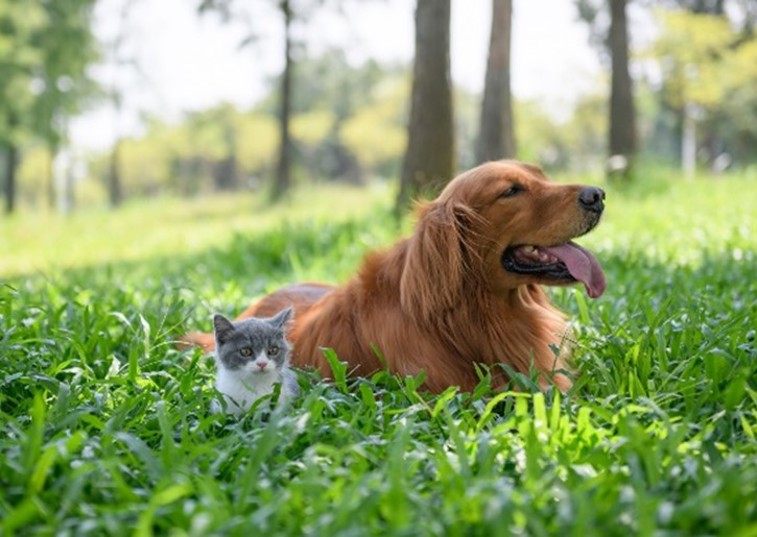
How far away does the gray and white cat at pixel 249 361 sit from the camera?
3.38 meters

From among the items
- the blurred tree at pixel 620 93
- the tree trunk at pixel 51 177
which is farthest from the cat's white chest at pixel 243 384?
the tree trunk at pixel 51 177

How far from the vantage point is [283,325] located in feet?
12.1

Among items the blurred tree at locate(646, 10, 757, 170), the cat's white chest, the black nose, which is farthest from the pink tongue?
the blurred tree at locate(646, 10, 757, 170)

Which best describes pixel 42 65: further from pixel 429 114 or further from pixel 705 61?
pixel 705 61

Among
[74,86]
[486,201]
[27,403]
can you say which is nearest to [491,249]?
[486,201]

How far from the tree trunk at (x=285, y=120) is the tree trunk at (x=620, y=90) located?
798cm

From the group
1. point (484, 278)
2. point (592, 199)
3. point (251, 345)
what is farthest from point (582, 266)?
point (251, 345)

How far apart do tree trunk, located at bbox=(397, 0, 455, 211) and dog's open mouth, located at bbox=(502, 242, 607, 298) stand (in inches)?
233

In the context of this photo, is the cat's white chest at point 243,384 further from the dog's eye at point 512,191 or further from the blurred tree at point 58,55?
the blurred tree at point 58,55

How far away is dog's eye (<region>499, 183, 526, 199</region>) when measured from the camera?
3.62 m

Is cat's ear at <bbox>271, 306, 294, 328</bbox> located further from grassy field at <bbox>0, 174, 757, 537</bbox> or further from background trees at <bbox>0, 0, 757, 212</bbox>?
background trees at <bbox>0, 0, 757, 212</bbox>

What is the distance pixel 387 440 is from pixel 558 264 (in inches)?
51.2

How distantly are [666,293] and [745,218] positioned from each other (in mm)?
3872

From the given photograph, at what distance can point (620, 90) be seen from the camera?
1611 cm
